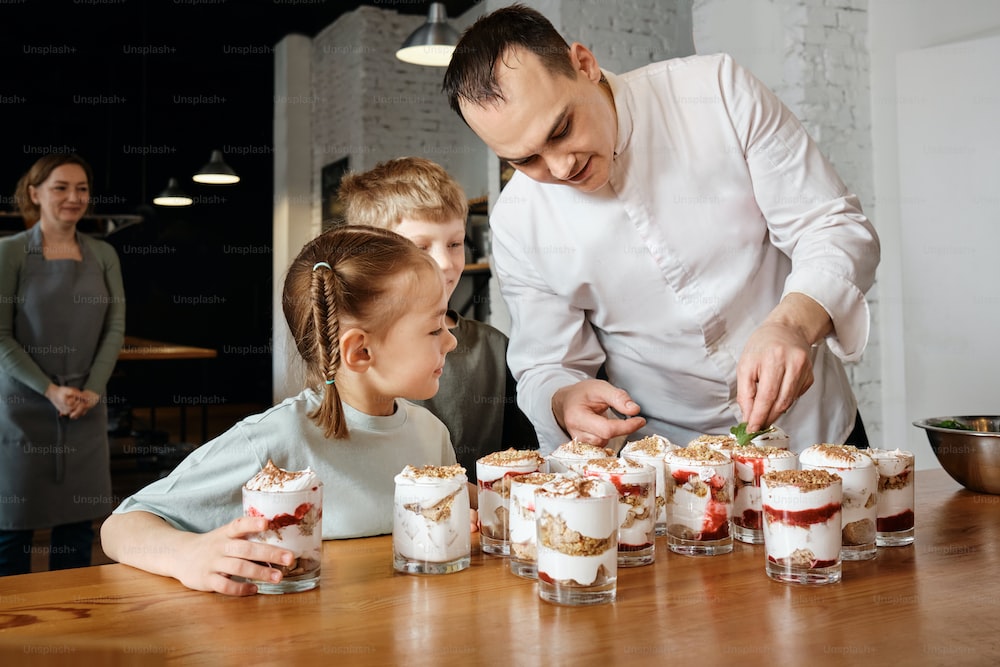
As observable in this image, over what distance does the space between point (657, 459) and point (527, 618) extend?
1.29 feet

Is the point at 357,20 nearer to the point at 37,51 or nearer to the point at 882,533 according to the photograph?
the point at 37,51

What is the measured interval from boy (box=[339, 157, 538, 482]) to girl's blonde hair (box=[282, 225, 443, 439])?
35 centimetres

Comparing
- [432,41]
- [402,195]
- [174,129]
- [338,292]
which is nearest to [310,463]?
[338,292]

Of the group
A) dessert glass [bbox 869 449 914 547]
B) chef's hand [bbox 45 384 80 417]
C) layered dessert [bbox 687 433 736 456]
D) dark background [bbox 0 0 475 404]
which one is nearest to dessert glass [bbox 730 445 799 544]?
layered dessert [bbox 687 433 736 456]

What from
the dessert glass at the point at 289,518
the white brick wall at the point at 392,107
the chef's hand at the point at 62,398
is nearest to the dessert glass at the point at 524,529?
the dessert glass at the point at 289,518

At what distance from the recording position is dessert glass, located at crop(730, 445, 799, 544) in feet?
4.05

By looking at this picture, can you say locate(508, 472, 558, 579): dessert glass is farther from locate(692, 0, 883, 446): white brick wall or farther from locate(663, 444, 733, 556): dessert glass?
locate(692, 0, 883, 446): white brick wall

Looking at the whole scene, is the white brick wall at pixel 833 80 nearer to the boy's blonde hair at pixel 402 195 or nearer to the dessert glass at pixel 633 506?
the boy's blonde hair at pixel 402 195

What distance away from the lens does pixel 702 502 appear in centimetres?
119

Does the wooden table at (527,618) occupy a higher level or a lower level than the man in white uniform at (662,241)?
lower

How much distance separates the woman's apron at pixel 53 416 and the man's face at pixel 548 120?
7.34 ft

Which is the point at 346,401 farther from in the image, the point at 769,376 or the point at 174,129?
the point at 174,129

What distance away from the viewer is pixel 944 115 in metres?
3.53

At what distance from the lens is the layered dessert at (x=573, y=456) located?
1252 millimetres
